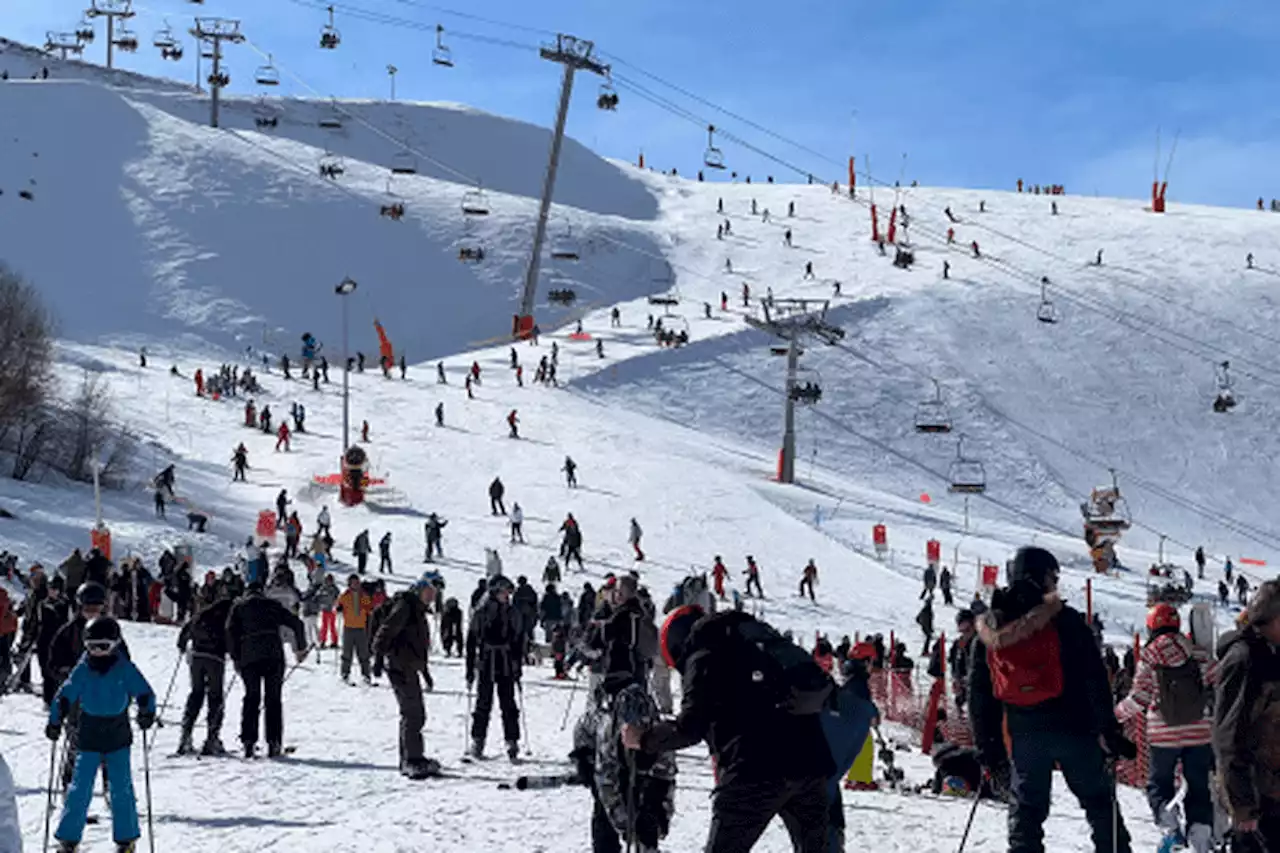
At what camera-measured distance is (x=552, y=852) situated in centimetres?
726

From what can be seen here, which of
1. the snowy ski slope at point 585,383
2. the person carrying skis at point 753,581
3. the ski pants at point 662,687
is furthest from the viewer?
the person carrying skis at point 753,581

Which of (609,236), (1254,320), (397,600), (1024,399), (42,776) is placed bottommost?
(42,776)

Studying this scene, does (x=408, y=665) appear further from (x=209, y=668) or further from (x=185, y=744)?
(x=185, y=744)

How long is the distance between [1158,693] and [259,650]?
6286 millimetres

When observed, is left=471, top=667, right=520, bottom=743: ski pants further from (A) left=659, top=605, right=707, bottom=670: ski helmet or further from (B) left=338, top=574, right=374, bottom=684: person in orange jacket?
(B) left=338, top=574, right=374, bottom=684: person in orange jacket

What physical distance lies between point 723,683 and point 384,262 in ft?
269

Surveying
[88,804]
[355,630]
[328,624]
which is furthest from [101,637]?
[328,624]

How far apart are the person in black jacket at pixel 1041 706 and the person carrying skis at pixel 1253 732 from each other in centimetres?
44

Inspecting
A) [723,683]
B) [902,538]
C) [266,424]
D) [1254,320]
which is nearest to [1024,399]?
[1254,320]

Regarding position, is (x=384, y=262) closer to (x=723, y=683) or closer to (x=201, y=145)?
(x=201, y=145)

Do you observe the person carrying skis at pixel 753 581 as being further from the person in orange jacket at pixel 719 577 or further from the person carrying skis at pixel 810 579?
the person carrying skis at pixel 810 579

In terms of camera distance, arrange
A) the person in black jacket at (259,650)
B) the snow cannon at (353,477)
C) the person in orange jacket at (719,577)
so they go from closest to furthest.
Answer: the person in black jacket at (259,650), the person in orange jacket at (719,577), the snow cannon at (353,477)

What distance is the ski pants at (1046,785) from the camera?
17.9 ft

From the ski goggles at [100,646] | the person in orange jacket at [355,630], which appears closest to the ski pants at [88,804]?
the ski goggles at [100,646]
